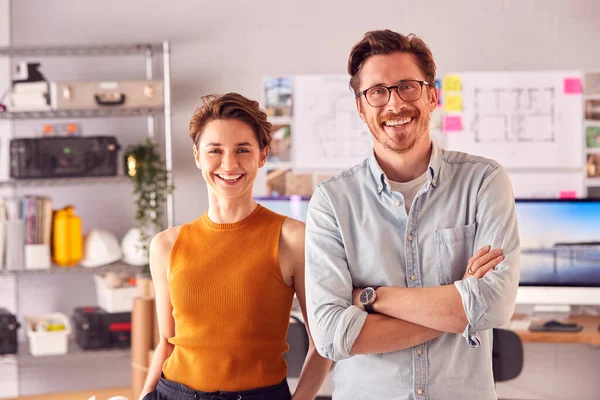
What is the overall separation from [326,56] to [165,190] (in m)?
1.13

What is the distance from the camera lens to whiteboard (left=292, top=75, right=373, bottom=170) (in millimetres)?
4395

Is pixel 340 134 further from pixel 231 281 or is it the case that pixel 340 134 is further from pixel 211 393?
pixel 211 393

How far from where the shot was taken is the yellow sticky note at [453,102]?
4332 mm

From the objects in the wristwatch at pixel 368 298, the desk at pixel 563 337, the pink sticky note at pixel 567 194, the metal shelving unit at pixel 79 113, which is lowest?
the desk at pixel 563 337

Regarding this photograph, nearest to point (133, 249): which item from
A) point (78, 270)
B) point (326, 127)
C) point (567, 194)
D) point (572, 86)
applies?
point (78, 270)

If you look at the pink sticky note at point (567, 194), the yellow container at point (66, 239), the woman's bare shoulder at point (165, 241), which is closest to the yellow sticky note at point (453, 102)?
the pink sticky note at point (567, 194)

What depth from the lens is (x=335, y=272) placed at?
1.68 meters

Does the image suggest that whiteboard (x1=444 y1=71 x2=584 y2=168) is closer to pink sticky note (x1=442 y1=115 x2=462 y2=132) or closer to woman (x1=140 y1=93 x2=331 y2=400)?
pink sticky note (x1=442 y1=115 x2=462 y2=132)

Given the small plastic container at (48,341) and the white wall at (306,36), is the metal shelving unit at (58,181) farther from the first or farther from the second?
the small plastic container at (48,341)

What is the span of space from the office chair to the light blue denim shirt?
133 cm

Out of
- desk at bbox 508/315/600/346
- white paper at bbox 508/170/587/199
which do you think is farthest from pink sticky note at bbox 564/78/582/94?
→ desk at bbox 508/315/600/346

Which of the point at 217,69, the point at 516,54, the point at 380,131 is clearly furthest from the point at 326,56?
the point at 380,131

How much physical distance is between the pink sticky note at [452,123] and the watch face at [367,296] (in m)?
2.83

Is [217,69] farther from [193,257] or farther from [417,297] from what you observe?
[417,297]
